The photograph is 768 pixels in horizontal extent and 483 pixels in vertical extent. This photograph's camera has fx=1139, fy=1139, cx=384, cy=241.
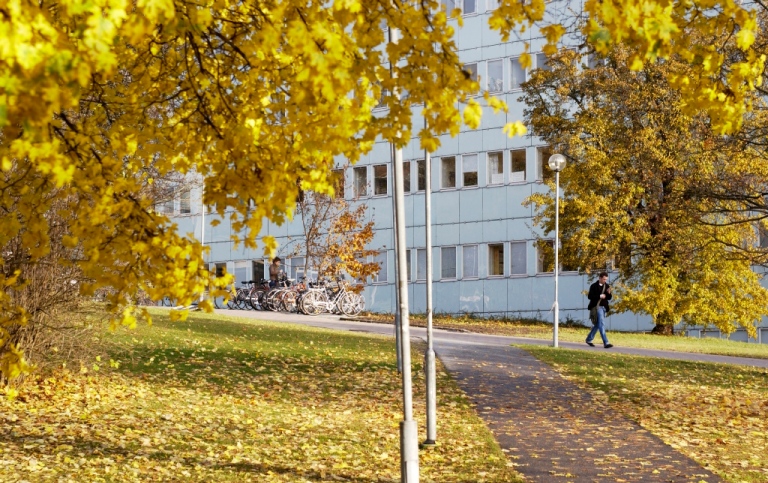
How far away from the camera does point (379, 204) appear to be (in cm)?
4978

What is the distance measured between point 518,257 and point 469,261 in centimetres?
226

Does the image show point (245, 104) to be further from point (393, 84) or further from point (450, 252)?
point (450, 252)

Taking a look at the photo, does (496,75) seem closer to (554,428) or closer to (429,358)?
(554,428)

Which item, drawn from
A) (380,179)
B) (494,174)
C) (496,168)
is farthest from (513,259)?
(380,179)

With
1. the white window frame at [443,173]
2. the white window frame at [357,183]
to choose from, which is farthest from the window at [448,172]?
the white window frame at [357,183]

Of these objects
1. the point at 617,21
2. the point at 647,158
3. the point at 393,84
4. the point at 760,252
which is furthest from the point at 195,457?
the point at 647,158

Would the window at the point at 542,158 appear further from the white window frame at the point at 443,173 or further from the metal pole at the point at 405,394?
the metal pole at the point at 405,394

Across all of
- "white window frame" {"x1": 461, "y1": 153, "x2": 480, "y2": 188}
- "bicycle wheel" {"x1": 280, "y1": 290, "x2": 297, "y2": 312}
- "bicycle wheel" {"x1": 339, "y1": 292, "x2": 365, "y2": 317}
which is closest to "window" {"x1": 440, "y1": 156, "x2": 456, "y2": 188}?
"white window frame" {"x1": 461, "y1": 153, "x2": 480, "y2": 188}

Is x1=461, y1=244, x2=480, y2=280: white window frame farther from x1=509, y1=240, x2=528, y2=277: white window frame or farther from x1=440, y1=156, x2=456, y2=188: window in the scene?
x1=440, y1=156, x2=456, y2=188: window

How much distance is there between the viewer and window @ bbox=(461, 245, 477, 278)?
156 feet

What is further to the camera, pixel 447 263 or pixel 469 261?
pixel 447 263

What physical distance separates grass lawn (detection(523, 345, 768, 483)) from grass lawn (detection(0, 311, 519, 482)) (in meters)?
2.09

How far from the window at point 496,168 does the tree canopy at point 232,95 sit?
3986cm

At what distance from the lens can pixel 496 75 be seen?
4734cm
